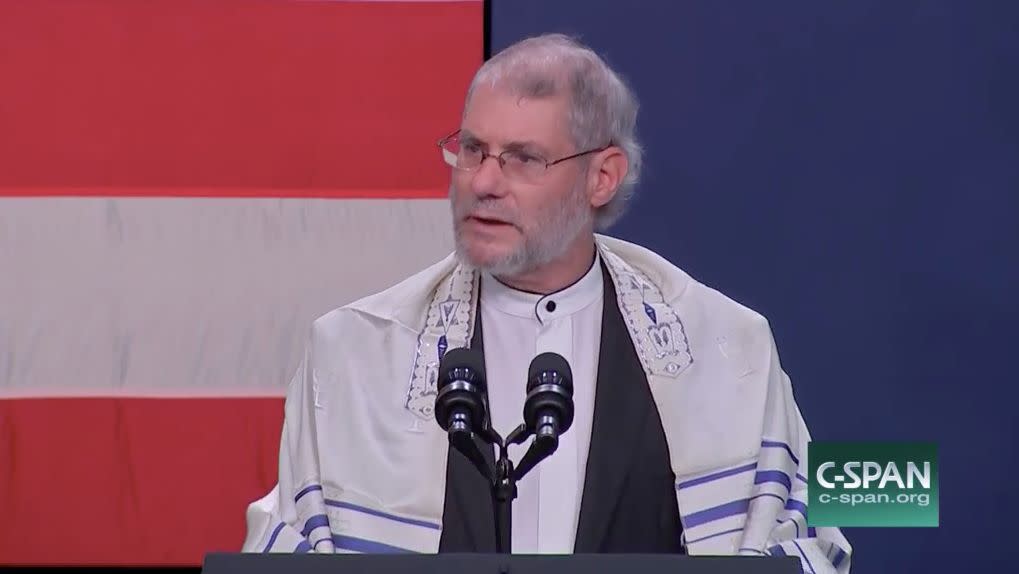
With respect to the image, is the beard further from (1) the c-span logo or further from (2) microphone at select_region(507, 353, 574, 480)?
(2) microphone at select_region(507, 353, 574, 480)

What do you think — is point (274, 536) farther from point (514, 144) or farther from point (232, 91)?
point (232, 91)

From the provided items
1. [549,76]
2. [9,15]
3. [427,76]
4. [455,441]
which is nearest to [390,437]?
[549,76]

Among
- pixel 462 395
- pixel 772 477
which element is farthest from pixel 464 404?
pixel 772 477

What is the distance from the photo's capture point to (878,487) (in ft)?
8.21

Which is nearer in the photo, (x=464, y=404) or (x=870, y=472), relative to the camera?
(x=464, y=404)

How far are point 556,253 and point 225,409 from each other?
1.08 meters

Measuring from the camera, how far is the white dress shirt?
2.74m

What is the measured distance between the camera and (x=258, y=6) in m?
3.58

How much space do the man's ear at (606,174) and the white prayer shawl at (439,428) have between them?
15 centimetres

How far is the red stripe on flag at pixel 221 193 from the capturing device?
11.5 ft

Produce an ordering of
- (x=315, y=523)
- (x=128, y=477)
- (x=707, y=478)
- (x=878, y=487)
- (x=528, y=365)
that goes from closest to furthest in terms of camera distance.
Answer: (x=878, y=487), (x=315, y=523), (x=707, y=478), (x=528, y=365), (x=128, y=477)

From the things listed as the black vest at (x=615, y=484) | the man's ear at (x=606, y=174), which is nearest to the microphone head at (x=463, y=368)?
the black vest at (x=615, y=484)

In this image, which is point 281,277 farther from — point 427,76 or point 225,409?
point 427,76

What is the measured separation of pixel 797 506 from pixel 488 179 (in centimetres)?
79
